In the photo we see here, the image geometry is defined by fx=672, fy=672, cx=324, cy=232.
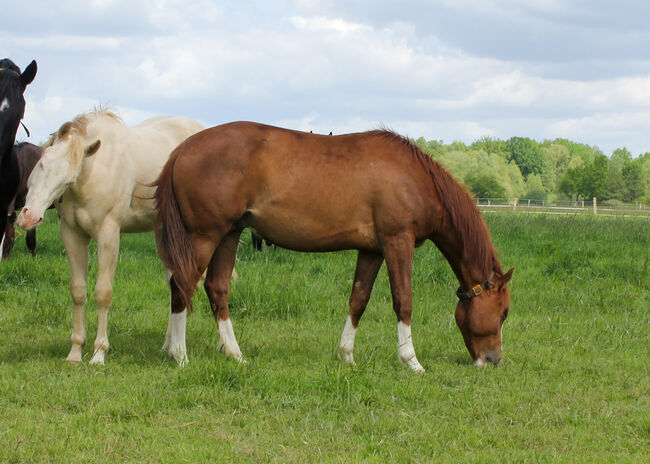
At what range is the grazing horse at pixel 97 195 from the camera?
197 inches

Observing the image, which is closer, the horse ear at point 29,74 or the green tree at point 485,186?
the horse ear at point 29,74

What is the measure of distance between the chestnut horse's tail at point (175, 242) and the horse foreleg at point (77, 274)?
27.7 inches

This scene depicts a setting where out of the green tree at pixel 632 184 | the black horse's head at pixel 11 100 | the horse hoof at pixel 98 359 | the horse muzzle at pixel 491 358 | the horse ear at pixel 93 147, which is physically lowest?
the horse muzzle at pixel 491 358

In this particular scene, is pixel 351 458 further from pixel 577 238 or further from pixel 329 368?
pixel 577 238

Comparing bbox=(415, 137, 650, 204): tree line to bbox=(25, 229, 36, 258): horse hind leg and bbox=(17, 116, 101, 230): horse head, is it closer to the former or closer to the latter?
bbox=(25, 229, 36, 258): horse hind leg

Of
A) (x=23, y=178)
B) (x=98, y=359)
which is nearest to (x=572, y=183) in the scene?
(x=23, y=178)

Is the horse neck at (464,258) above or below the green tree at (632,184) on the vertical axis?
below

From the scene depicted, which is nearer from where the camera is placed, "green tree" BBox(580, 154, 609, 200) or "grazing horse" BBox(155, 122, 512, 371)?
"grazing horse" BBox(155, 122, 512, 371)

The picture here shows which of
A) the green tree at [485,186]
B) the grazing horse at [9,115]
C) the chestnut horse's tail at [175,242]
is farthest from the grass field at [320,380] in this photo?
the green tree at [485,186]

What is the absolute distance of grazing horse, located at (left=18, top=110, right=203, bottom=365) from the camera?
16.4ft

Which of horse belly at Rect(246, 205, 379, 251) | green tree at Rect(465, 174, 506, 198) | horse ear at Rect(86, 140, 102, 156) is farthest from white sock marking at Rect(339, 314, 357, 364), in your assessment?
green tree at Rect(465, 174, 506, 198)

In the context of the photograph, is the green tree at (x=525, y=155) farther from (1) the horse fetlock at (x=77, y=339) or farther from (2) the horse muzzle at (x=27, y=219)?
(2) the horse muzzle at (x=27, y=219)

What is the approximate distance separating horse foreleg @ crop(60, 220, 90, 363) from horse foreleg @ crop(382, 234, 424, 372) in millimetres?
2472

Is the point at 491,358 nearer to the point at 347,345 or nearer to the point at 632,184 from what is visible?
the point at 347,345
